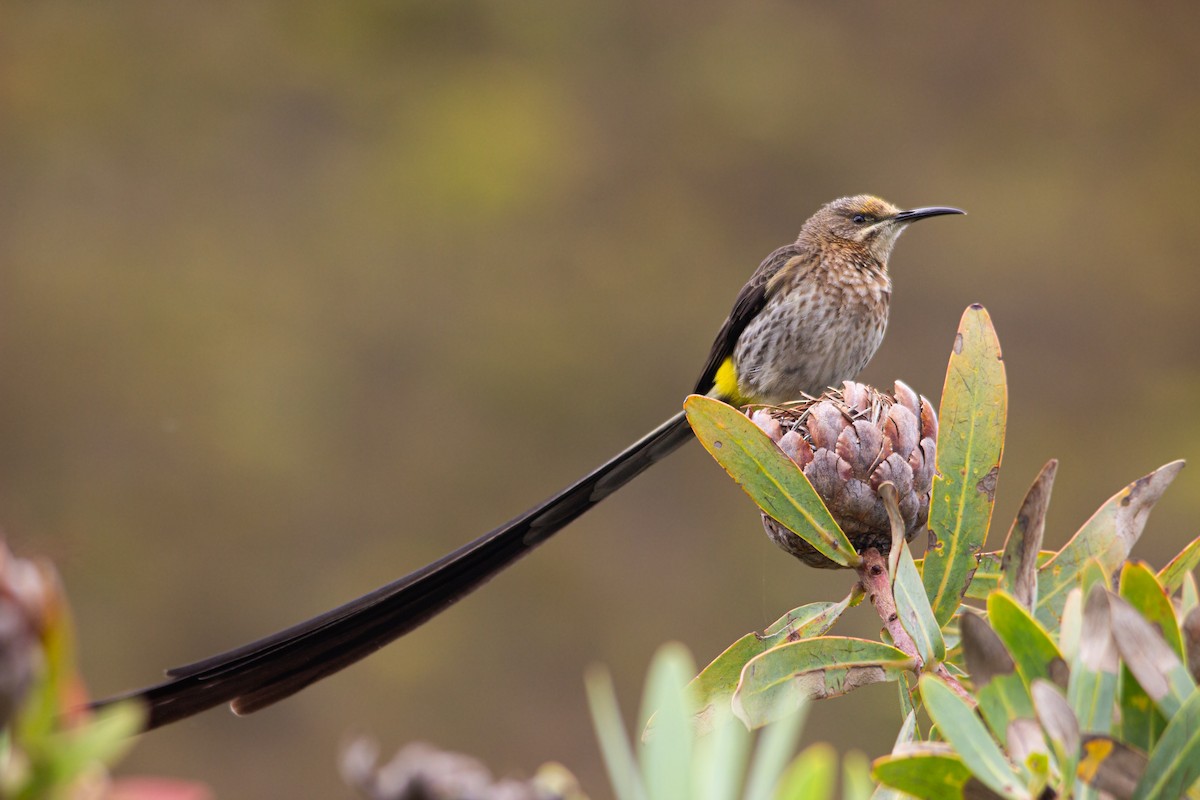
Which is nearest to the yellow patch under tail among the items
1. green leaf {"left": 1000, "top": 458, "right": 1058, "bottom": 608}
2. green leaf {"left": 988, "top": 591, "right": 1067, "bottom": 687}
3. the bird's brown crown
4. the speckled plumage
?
the speckled plumage

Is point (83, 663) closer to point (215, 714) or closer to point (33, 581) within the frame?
point (215, 714)

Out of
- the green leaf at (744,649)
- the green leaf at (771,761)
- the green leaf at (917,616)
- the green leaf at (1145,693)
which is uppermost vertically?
the green leaf at (744,649)

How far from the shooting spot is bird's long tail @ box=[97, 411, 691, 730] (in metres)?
0.47

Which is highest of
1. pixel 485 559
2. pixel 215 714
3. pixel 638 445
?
pixel 215 714

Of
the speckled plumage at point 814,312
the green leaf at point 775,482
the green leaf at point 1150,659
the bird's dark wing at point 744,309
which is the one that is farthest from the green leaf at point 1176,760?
the bird's dark wing at point 744,309

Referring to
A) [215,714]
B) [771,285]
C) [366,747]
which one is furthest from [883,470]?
[215,714]

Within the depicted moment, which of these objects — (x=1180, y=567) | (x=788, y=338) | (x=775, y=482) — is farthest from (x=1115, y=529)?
(x=788, y=338)

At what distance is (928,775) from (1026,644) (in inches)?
2.0

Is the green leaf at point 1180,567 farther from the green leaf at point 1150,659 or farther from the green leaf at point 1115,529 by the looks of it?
the green leaf at point 1150,659

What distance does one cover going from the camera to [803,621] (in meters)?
0.56

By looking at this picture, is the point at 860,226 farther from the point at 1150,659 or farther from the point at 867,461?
the point at 1150,659

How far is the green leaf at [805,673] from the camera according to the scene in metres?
0.48

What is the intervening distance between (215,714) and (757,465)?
2.72 metres

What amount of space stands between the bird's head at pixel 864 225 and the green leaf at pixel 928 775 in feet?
4.15
